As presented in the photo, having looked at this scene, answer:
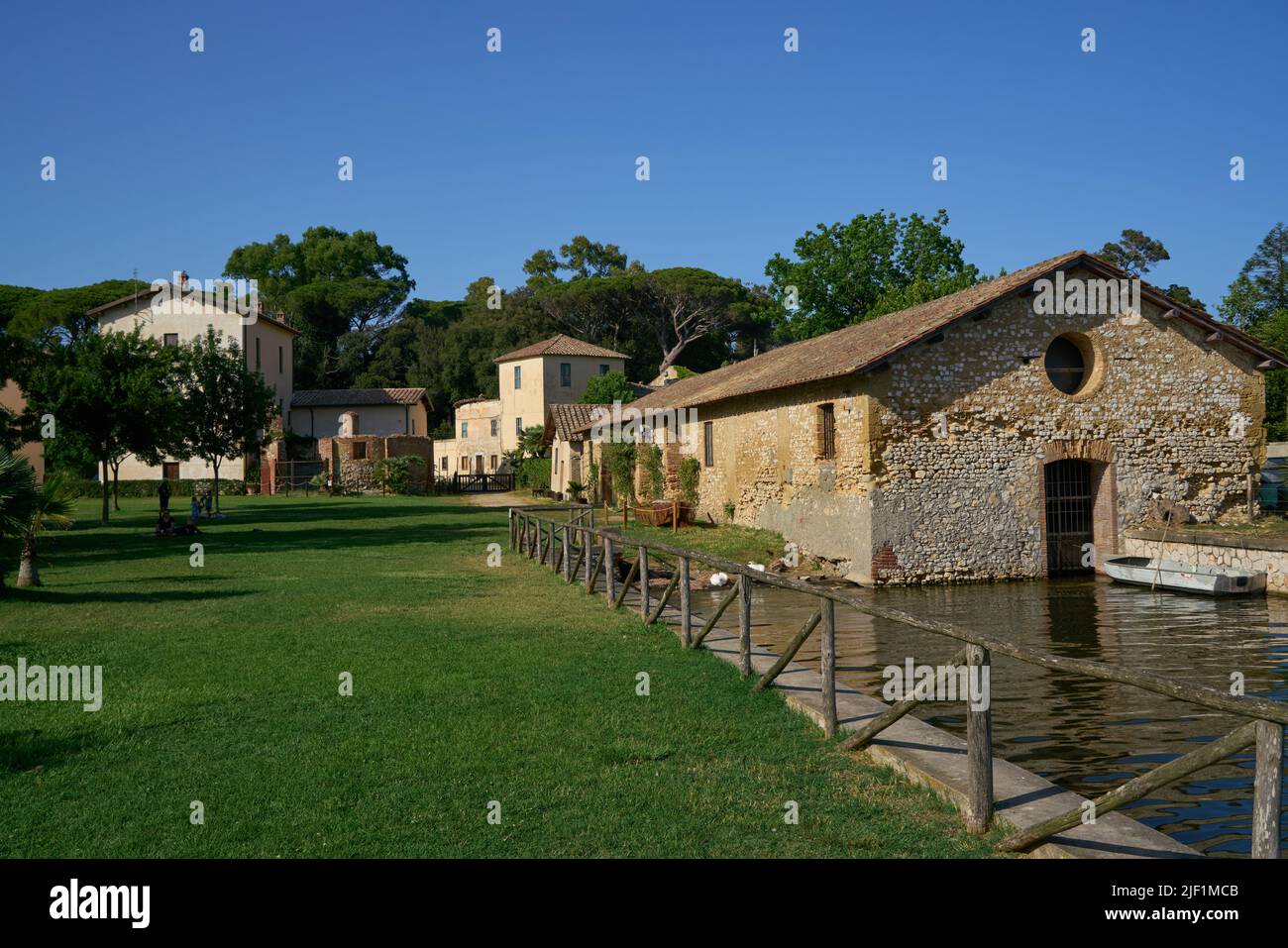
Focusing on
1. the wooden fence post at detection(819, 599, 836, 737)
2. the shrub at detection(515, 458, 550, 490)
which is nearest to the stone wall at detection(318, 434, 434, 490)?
the shrub at detection(515, 458, 550, 490)

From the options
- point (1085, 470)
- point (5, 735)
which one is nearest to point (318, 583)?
point (5, 735)

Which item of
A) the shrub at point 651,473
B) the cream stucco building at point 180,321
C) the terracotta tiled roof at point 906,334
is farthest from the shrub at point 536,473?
the terracotta tiled roof at point 906,334

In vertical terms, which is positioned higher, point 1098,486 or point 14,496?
point 14,496

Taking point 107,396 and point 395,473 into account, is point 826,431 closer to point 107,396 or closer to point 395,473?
Answer: point 107,396

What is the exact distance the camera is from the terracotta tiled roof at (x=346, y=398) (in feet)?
193

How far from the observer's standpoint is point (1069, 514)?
20703mm

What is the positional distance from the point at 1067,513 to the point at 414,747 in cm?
1753

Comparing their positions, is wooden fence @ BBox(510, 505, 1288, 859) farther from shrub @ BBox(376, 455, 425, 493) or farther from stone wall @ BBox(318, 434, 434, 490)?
stone wall @ BBox(318, 434, 434, 490)

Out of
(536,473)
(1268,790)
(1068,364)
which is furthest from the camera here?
(536,473)

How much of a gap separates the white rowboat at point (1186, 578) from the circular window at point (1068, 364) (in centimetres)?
385

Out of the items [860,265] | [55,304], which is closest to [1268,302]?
[860,265]

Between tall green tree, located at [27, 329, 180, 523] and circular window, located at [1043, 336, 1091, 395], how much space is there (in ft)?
76.6

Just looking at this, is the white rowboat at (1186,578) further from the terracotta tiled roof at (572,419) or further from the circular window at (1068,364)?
the terracotta tiled roof at (572,419)

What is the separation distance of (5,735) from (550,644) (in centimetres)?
502
